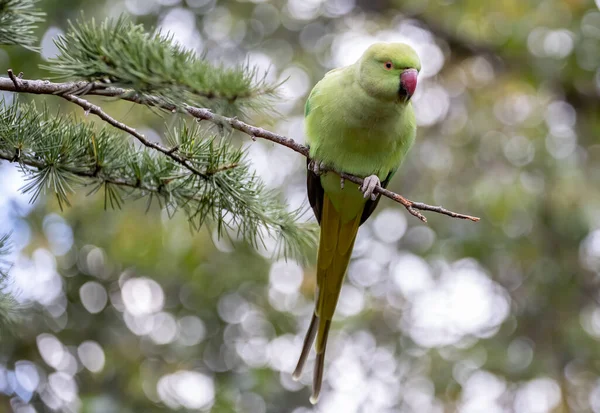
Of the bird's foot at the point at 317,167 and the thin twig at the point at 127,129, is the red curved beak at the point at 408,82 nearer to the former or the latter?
the bird's foot at the point at 317,167

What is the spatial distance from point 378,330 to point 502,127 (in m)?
1.84

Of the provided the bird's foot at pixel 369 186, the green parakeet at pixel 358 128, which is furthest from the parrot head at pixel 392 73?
the bird's foot at pixel 369 186

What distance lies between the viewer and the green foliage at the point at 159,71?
1.00 metres

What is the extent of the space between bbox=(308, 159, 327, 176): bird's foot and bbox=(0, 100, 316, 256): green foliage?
0.53 m

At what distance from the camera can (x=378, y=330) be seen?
4637mm

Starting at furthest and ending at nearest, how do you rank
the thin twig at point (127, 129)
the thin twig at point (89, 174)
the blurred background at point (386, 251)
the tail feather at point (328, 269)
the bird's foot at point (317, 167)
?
1. the blurred background at point (386, 251)
2. the tail feather at point (328, 269)
3. the bird's foot at point (317, 167)
4. the thin twig at point (89, 174)
5. the thin twig at point (127, 129)

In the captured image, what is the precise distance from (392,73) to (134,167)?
98 cm

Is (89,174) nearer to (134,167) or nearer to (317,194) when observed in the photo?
(134,167)

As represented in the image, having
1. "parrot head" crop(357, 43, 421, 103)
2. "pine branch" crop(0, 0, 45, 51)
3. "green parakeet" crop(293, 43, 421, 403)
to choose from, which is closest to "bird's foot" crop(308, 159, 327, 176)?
"green parakeet" crop(293, 43, 421, 403)

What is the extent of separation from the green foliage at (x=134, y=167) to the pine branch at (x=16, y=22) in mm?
139

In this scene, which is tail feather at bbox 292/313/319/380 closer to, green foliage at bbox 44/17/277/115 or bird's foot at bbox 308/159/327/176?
bird's foot at bbox 308/159/327/176

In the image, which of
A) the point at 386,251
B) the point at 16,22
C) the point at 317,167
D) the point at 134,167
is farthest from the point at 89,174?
the point at 386,251

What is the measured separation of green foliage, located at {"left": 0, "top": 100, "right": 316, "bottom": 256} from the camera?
1.32 meters

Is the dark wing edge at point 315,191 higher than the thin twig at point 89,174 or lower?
lower
